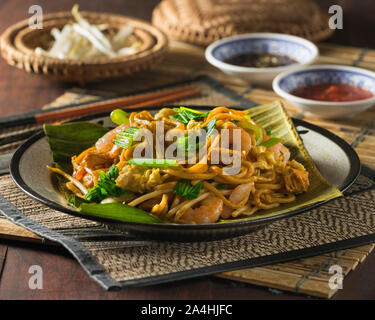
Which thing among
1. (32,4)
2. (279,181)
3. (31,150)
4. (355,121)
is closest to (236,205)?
(279,181)

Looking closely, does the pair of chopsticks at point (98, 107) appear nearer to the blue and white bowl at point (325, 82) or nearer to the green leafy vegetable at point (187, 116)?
the blue and white bowl at point (325, 82)

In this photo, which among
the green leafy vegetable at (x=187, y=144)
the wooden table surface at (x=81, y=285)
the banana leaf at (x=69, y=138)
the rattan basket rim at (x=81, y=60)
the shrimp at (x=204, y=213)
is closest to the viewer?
the wooden table surface at (x=81, y=285)

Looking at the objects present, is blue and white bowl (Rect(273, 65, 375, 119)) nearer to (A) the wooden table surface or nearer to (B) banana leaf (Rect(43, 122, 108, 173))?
(B) banana leaf (Rect(43, 122, 108, 173))

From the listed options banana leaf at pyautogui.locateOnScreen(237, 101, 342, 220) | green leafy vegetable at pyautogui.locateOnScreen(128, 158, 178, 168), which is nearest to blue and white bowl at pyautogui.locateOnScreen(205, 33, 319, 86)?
banana leaf at pyautogui.locateOnScreen(237, 101, 342, 220)

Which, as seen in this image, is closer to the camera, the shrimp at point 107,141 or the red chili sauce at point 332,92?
the shrimp at point 107,141

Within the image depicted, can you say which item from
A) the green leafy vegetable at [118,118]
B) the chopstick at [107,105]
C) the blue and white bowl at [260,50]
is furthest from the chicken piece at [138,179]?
the blue and white bowl at [260,50]

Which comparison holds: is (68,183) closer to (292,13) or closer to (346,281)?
(346,281)

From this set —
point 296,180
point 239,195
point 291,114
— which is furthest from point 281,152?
point 291,114

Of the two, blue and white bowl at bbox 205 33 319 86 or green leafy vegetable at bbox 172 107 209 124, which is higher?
green leafy vegetable at bbox 172 107 209 124
